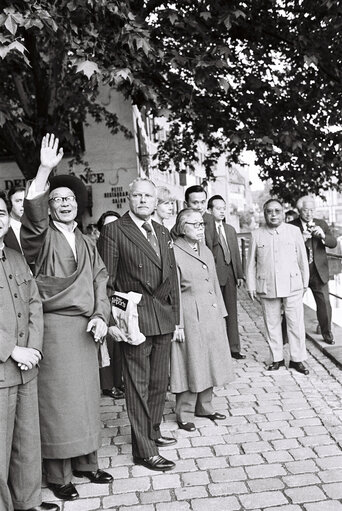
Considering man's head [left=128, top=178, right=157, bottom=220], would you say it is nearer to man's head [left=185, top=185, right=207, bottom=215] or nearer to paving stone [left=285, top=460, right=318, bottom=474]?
paving stone [left=285, top=460, right=318, bottom=474]

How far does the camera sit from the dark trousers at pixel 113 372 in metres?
6.17

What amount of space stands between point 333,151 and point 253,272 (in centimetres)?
326

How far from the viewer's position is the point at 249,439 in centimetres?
497

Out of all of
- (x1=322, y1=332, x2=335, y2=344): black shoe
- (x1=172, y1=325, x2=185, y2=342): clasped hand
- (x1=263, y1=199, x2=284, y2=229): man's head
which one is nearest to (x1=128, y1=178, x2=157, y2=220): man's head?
(x1=172, y1=325, x2=185, y2=342): clasped hand

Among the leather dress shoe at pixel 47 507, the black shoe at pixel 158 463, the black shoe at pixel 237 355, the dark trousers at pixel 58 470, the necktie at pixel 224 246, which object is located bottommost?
the black shoe at pixel 237 355

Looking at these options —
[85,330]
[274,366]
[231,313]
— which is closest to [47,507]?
[85,330]

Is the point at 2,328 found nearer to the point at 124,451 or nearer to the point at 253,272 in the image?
the point at 124,451

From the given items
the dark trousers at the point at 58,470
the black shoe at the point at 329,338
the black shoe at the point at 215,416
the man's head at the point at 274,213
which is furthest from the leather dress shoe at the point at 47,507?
the black shoe at the point at 329,338

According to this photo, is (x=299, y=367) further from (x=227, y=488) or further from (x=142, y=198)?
(x=142, y=198)

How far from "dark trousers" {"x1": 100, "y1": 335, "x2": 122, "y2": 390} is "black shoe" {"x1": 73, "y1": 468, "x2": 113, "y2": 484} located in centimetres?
190

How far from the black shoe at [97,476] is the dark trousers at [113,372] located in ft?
6.24

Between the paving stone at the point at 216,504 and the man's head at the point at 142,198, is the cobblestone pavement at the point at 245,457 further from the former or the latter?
the man's head at the point at 142,198

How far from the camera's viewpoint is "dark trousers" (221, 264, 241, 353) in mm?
7832

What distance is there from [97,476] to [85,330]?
1.03 meters
